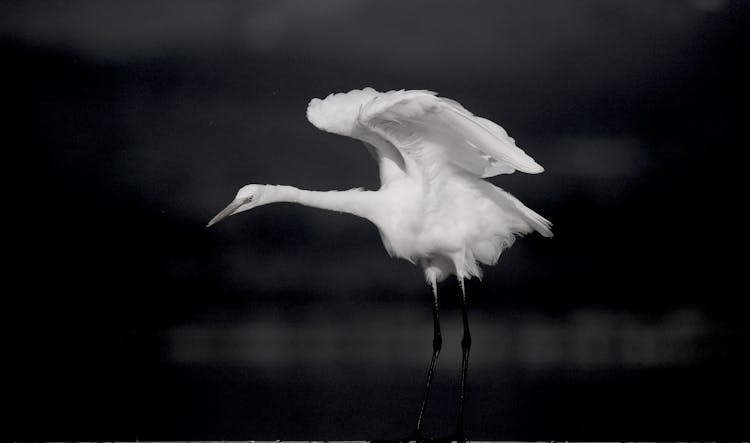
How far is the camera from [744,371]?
9.22m

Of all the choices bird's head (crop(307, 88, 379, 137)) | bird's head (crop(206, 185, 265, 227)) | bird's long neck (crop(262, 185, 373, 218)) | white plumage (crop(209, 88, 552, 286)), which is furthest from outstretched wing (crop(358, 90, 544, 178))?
bird's head (crop(206, 185, 265, 227))

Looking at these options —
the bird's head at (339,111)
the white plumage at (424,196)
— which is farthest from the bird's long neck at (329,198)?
the bird's head at (339,111)

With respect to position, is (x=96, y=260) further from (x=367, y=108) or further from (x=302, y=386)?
(x=367, y=108)

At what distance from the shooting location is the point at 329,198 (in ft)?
11.9

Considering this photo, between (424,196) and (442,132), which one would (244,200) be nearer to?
(424,196)

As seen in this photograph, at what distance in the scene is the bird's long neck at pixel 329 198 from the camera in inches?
142

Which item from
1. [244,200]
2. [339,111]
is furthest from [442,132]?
[244,200]

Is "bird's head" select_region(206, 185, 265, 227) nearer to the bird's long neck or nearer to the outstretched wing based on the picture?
the bird's long neck

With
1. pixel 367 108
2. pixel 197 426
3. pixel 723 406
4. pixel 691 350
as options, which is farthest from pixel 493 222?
pixel 691 350

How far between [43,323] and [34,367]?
49 cm

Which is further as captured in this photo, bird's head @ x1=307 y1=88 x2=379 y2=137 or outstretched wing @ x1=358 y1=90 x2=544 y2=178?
bird's head @ x1=307 y1=88 x2=379 y2=137

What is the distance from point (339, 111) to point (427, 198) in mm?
464

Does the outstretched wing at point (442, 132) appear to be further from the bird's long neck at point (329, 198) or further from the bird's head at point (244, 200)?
the bird's head at point (244, 200)

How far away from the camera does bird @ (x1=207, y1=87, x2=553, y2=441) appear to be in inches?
140
